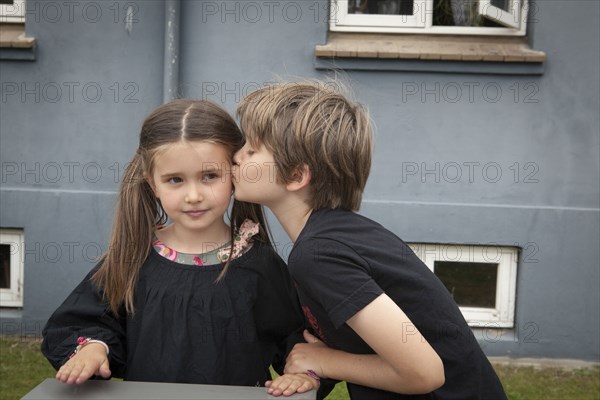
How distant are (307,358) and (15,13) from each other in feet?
11.7

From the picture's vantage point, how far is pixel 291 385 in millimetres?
1650

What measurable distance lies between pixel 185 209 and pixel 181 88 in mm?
2638

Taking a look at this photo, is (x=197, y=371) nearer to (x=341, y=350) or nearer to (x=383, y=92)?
(x=341, y=350)

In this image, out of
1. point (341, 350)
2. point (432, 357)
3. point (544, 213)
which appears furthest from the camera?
point (544, 213)

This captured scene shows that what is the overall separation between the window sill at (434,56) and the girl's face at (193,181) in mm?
2501

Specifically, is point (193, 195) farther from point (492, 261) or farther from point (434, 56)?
point (492, 261)

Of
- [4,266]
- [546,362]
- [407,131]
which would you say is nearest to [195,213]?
[407,131]

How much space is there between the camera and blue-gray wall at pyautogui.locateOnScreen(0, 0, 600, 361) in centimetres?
439

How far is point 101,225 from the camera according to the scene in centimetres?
455

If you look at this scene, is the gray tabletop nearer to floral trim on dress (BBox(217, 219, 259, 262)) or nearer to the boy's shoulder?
the boy's shoulder

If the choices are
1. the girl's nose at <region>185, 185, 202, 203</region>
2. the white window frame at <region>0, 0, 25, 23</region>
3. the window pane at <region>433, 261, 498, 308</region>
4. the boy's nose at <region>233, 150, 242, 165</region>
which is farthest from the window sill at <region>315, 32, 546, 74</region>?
the girl's nose at <region>185, 185, 202, 203</region>

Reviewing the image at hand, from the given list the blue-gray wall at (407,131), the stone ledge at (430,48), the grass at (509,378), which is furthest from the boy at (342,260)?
the blue-gray wall at (407,131)

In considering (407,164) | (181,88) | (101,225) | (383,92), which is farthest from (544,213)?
(101,225)

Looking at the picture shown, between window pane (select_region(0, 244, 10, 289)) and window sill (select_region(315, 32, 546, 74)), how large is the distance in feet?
7.31
